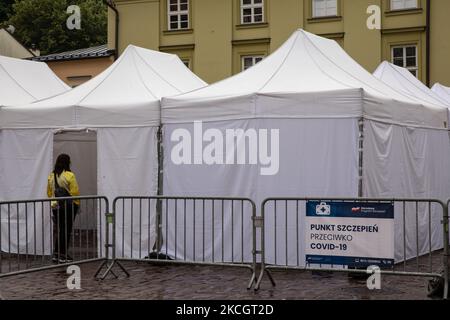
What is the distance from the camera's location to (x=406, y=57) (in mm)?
29172

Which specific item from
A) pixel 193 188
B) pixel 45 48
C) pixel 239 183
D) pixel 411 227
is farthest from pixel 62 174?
pixel 45 48

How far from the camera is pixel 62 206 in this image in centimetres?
1133

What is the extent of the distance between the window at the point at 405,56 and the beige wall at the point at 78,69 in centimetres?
1417

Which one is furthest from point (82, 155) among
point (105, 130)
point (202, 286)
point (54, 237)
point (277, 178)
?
point (202, 286)

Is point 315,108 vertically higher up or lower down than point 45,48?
lower down

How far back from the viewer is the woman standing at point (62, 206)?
36.5ft

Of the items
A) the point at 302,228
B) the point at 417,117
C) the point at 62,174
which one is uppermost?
the point at 417,117

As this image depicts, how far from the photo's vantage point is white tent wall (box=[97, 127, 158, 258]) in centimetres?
1234

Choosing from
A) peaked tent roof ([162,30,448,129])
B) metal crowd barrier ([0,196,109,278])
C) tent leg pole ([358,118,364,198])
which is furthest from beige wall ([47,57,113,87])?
tent leg pole ([358,118,364,198])

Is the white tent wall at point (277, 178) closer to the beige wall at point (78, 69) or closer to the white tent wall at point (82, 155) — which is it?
the white tent wall at point (82, 155)

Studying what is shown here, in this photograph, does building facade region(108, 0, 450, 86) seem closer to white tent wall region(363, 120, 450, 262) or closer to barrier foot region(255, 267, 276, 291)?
white tent wall region(363, 120, 450, 262)

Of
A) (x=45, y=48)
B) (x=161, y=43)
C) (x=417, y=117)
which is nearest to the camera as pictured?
(x=417, y=117)

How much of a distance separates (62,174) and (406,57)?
20.6 meters

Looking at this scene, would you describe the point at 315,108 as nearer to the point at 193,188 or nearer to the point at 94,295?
the point at 193,188
